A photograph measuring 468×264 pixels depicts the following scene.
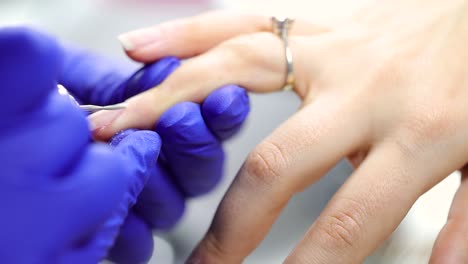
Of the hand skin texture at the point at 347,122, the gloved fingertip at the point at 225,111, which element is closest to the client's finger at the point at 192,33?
the hand skin texture at the point at 347,122

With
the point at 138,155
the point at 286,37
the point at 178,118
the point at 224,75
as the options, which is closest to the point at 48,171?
the point at 138,155

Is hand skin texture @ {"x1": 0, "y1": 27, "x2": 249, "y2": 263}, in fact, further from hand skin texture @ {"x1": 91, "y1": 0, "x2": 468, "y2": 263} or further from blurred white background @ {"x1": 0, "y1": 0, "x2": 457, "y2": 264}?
blurred white background @ {"x1": 0, "y1": 0, "x2": 457, "y2": 264}

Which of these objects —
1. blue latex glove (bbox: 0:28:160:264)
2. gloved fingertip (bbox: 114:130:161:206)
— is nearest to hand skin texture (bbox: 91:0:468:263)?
gloved fingertip (bbox: 114:130:161:206)

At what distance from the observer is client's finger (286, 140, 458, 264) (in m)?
0.55

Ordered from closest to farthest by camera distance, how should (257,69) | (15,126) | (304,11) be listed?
(15,126)
(257,69)
(304,11)

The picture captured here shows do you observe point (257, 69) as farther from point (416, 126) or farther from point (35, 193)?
point (35, 193)

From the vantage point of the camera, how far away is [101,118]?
59 centimetres

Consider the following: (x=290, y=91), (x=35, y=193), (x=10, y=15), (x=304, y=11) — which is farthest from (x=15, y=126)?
(x=10, y=15)

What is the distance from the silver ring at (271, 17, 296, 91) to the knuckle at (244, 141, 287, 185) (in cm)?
14

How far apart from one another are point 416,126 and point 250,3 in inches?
20.5

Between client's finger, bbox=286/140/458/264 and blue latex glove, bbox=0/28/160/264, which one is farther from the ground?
blue latex glove, bbox=0/28/160/264

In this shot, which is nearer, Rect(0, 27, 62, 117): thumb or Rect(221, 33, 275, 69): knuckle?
Rect(0, 27, 62, 117): thumb

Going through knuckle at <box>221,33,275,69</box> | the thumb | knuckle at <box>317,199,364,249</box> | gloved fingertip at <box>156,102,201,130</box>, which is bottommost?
knuckle at <box>317,199,364,249</box>

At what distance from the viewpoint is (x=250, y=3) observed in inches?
40.1
